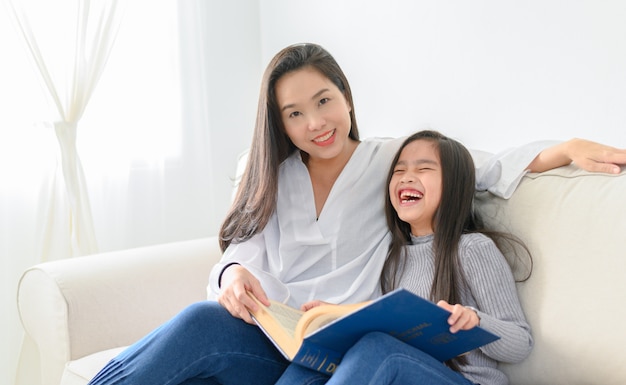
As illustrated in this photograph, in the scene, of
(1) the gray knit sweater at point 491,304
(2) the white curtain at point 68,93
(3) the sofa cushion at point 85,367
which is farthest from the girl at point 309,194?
(2) the white curtain at point 68,93

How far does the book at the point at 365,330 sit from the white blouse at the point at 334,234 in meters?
0.31

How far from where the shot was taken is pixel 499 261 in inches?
50.9

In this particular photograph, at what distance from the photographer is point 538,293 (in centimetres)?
127

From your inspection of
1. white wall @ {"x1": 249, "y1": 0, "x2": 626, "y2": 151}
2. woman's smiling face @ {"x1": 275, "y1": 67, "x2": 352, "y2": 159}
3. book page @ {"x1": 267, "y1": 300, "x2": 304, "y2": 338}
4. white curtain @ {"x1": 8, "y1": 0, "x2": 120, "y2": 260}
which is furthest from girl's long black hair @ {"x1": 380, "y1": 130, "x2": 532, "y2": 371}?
white curtain @ {"x1": 8, "y1": 0, "x2": 120, "y2": 260}

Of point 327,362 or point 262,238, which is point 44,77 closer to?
point 262,238

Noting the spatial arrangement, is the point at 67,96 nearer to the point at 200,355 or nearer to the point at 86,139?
the point at 86,139

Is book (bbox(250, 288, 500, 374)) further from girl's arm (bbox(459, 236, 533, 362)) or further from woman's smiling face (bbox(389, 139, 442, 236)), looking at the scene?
woman's smiling face (bbox(389, 139, 442, 236))

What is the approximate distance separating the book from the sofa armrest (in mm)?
666

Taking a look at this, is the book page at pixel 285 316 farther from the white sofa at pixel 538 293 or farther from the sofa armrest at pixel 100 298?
the sofa armrest at pixel 100 298

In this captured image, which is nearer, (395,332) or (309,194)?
(395,332)

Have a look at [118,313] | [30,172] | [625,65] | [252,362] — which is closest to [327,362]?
[252,362]

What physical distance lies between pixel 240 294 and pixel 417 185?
0.45 m

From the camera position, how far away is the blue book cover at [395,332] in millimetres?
974

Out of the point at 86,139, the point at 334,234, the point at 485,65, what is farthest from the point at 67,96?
the point at 485,65
